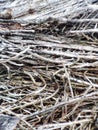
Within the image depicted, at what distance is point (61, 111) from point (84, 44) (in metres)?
0.40

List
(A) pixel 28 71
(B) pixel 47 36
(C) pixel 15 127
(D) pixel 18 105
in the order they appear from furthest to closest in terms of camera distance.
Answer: (B) pixel 47 36
(A) pixel 28 71
(D) pixel 18 105
(C) pixel 15 127

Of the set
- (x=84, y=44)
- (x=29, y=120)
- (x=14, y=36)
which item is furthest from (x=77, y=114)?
(x=14, y=36)

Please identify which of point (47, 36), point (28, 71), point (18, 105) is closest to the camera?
point (18, 105)

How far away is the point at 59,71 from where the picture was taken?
2.05 meters

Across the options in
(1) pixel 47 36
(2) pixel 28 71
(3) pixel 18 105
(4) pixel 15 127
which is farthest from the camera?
(1) pixel 47 36

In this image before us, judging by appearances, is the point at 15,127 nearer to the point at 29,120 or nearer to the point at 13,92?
the point at 29,120

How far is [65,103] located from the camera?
1.91 meters

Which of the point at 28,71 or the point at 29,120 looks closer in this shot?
the point at 29,120

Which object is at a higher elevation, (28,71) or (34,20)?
(34,20)

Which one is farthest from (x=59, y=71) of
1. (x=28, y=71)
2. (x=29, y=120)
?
(x=29, y=120)

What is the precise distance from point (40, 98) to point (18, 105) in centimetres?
10

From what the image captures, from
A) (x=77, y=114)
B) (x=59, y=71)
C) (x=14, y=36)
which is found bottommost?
(x=77, y=114)

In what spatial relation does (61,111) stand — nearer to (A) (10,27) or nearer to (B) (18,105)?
(B) (18,105)

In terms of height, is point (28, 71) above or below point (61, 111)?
above
